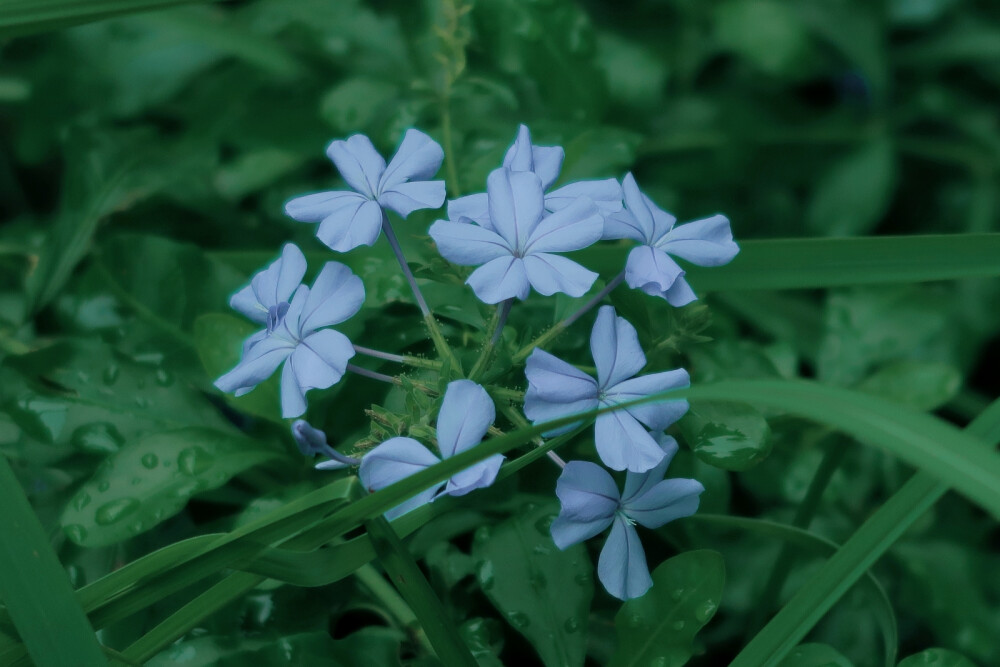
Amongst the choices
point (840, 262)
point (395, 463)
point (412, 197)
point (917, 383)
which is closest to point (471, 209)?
point (412, 197)

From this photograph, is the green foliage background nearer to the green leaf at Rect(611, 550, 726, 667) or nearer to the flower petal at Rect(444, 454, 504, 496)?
the green leaf at Rect(611, 550, 726, 667)

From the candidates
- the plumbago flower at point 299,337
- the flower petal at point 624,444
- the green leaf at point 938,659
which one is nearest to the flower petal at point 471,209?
the plumbago flower at point 299,337

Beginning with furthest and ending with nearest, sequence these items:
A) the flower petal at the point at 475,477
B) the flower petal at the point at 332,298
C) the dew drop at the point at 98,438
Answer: the dew drop at the point at 98,438 < the flower petal at the point at 332,298 < the flower petal at the point at 475,477

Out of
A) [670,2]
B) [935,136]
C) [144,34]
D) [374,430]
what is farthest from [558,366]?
[935,136]

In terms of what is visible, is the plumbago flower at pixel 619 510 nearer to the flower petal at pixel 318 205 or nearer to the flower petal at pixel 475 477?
the flower petal at pixel 475 477

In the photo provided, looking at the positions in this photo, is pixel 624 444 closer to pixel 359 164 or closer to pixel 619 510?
pixel 619 510

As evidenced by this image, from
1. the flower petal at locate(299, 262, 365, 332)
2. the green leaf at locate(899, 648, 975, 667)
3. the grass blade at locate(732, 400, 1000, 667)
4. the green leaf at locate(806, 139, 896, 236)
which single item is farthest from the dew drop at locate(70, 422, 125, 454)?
the green leaf at locate(806, 139, 896, 236)
